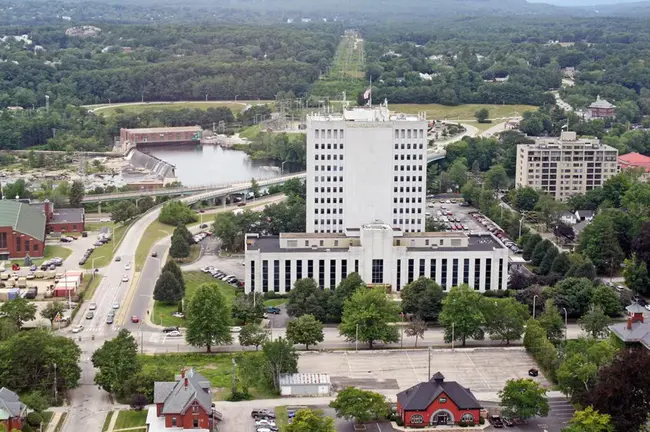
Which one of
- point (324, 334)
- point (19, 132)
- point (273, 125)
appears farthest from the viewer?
point (273, 125)

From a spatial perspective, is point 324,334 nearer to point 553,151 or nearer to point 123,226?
point 123,226

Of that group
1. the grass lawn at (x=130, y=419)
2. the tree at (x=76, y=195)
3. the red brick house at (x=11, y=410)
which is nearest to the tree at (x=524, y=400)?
the grass lawn at (x=130, y=419)

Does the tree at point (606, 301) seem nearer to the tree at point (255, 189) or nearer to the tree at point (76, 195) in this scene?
the tree at point (255, 189)

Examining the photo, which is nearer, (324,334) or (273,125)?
(324,334)

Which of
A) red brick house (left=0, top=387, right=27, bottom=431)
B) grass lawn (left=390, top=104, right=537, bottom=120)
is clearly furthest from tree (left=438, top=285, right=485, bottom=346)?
grass lawn (left=390, top=104, right=537, bottom=120)

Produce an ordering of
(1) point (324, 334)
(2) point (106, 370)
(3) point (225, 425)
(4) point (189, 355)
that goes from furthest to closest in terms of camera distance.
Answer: (1) point (324, 334)
(4) point (189, 355)
(2) point (106, 370)
(3) point (225, 425)

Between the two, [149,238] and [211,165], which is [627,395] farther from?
[211,165]

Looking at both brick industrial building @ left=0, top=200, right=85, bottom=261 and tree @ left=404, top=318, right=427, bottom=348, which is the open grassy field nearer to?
brick industrial building @ left=0, top=200, right=85, bottom=261

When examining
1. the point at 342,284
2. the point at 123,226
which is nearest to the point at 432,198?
the point at 123,226
